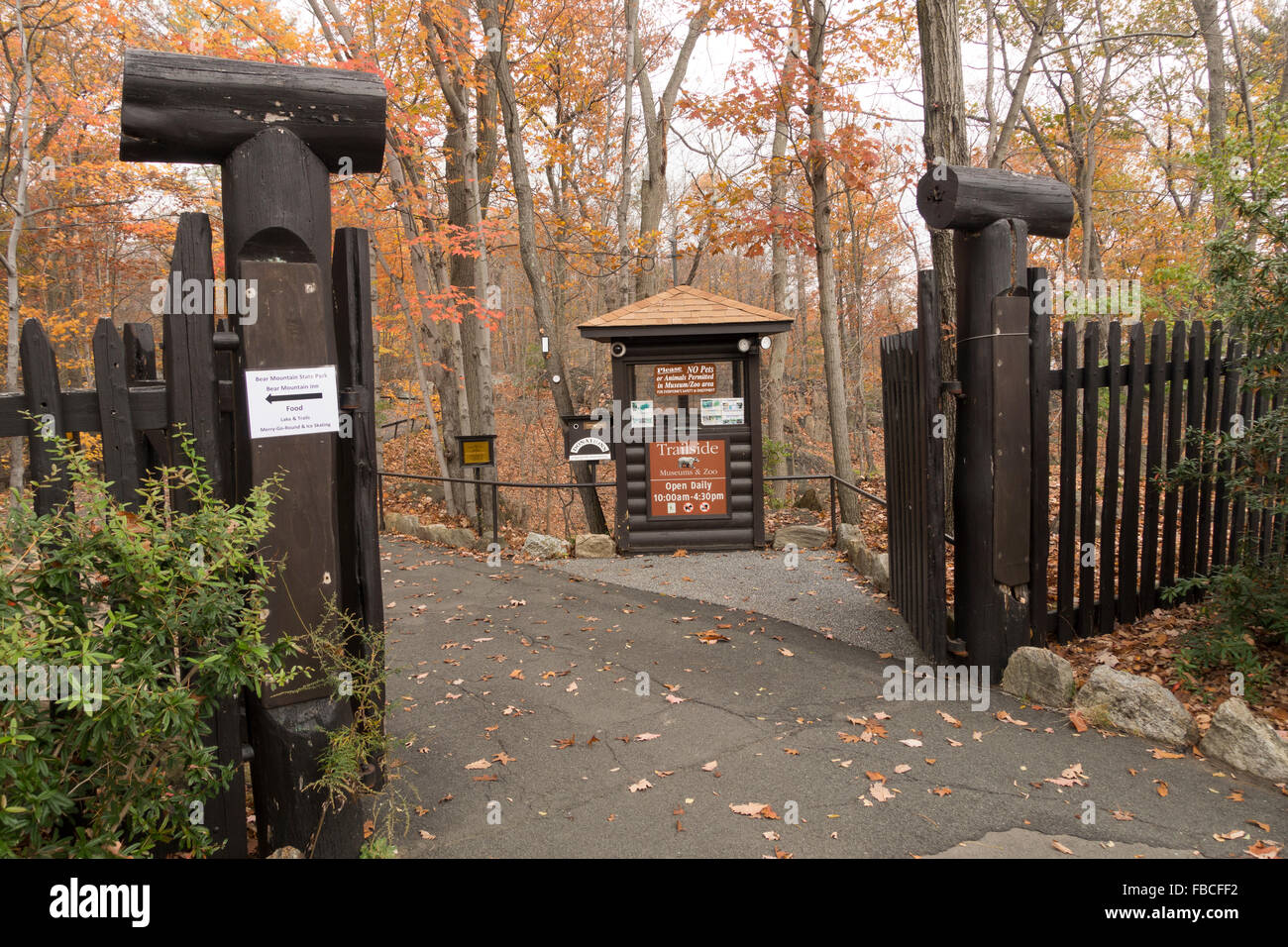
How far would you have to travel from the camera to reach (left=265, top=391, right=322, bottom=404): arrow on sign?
134 inches

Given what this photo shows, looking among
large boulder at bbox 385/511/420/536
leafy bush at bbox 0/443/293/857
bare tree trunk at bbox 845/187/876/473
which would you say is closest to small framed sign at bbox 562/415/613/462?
large boulder at bbox 385/511/420/536

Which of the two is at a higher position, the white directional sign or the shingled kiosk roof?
the shingled kiosk roof

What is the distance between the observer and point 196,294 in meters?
3.09

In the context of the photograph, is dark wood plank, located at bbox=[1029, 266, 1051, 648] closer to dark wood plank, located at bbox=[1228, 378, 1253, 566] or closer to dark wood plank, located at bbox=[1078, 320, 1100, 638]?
dark wood plank, located at bbox=[1078, 320, 1100, 638]

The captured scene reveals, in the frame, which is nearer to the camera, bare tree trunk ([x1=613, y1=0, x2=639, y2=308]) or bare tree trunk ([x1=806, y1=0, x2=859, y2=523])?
bare tree trunk ([x1=806, y1=0, x2=859, y2=523])

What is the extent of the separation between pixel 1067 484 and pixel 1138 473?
80 cm

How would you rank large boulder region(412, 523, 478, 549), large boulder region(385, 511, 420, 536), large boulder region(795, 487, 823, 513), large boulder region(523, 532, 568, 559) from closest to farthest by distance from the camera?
1. large boulder region(523, 532, 568, 559)
2. large boulder region(412, 523, 478, 549)
3. large boulder region(385, 511, 420, 536)
4. large boulder region(795, 487, 823, 513)

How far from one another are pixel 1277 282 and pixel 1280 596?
5.98 feet

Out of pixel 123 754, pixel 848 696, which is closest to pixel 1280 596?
pixel 848 696

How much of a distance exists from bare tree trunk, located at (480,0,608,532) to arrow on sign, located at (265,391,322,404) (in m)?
8.62

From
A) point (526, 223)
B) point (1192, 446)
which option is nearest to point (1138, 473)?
point (1192, 446)

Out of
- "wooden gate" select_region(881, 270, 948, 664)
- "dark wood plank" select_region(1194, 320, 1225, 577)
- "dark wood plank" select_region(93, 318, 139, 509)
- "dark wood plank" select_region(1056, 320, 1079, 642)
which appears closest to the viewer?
"dark wood plank" select_region(93, 318, 139, 509)

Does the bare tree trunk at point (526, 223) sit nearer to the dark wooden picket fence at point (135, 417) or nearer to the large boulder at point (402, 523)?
the large boulder at point (402, 523)

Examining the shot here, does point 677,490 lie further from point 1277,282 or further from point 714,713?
point 1277,282
